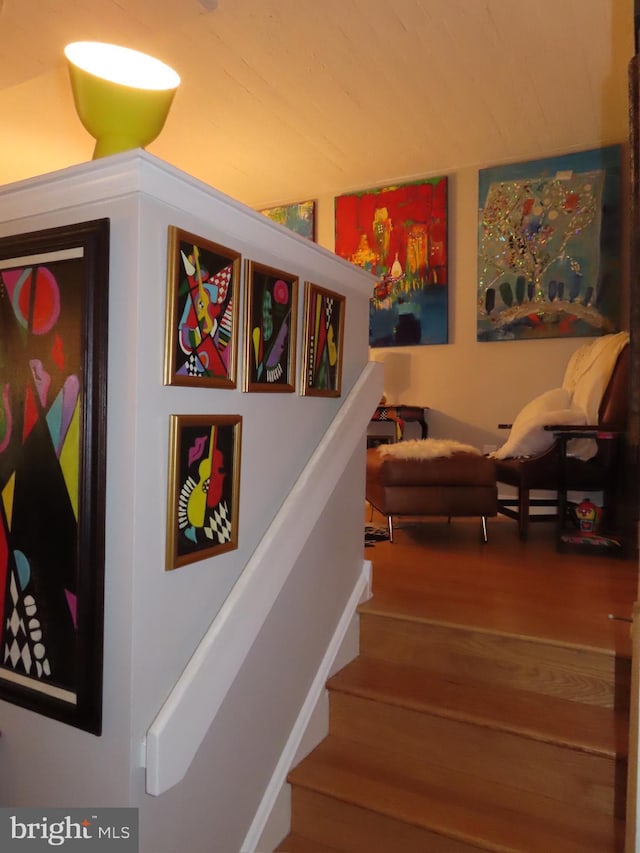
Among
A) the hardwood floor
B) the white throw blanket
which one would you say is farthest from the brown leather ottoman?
the white throw blanket

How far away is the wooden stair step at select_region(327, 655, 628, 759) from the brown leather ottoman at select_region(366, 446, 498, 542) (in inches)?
45.3

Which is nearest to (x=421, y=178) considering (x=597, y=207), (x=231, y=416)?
(x=597, y=207)

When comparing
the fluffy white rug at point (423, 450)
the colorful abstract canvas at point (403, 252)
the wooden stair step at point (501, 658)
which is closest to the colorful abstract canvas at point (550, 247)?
the colorful abstract canvas at point (403, 252)

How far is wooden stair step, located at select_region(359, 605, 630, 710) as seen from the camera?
5.80ft

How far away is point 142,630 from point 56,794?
0.42 metres

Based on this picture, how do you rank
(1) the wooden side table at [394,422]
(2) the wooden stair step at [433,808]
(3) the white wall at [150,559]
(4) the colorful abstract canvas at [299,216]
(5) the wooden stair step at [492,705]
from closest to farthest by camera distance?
(3) the white wall at [150,559] < (2) the wooden stair step at [433,808] < (5) the wooden stair step at [492,705] < (1) the wooden side table at [394,422] < (4) the colorful abstract canvas at [299,216]

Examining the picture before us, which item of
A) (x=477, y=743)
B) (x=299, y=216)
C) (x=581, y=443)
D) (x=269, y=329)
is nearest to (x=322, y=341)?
(x=269, y=329)

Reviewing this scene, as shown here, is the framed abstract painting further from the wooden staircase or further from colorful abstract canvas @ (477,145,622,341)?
colorful abstract canvas @ (477,145,622,341)

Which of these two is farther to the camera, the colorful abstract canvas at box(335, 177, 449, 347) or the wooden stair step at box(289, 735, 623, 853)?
the colorful abstract canvas at box(335, 177, 449, 347)

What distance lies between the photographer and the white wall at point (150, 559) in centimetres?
120

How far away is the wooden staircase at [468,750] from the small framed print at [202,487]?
2.67ft

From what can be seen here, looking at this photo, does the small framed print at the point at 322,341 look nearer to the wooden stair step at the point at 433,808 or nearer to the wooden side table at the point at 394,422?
the wooden stair step at the point at 433,808

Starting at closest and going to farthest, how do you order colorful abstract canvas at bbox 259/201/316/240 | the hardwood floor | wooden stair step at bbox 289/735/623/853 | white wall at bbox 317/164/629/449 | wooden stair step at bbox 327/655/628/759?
wooden stair step at bbox 289/735/623/853 < wooden stair step at bbox 327/655/628/759 < the hardwood floor < white wall at bbox 317/164/629/449 < colorful abstract canvas at bbox 259/201/316/240

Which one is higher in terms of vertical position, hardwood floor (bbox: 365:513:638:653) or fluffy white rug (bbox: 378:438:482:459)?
fluffy white rug (bbox: 378:438:482:459)
